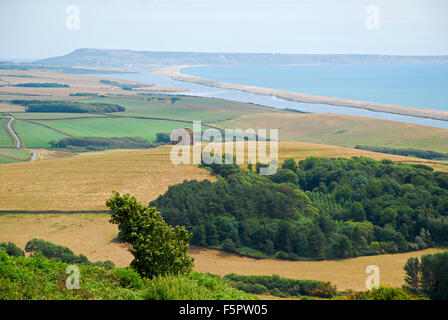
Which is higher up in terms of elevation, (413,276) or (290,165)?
(290,165)

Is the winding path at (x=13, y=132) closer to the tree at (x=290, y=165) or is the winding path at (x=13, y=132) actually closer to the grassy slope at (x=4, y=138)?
the grassy slope at (x=4, y=138)

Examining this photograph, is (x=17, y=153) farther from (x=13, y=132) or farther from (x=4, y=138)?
(x=13, y=132)

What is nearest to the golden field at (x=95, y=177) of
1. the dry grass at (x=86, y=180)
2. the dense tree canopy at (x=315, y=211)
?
the dry grass at (x=86, y=180)

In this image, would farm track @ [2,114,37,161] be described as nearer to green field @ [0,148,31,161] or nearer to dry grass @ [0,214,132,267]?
green field @ [0,148,31,161]

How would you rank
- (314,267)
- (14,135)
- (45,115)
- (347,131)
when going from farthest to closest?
(45,115), (347,131), (14,135), (314,267)

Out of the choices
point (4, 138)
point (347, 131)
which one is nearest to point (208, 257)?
point (4, 138)

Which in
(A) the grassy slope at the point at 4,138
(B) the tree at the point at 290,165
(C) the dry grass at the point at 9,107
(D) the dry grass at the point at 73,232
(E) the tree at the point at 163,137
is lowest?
(E) the tree at the point at 163,137
